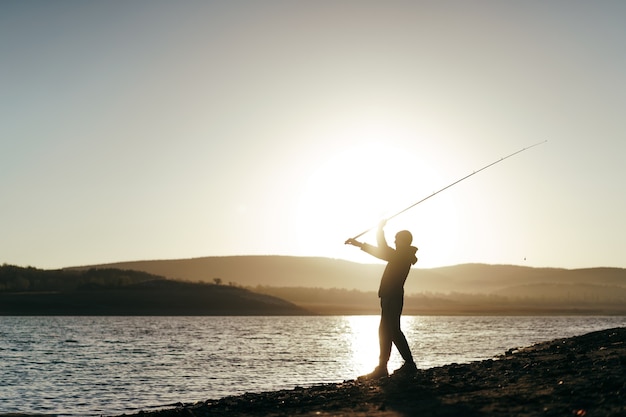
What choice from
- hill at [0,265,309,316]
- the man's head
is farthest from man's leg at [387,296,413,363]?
hill at [0,265,309,316]

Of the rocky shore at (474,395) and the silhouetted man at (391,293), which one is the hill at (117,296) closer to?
the silhouetted man at (391,293)

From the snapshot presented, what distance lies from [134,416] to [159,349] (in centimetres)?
1996

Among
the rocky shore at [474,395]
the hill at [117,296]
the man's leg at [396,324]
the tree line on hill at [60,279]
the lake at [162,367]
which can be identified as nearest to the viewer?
the rocky shore at [474,395]

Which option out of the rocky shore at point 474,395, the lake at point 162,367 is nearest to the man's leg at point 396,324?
the rocky shore at point 474,395

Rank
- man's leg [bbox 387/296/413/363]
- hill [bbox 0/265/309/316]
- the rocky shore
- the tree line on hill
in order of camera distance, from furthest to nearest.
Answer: the tree line on hill → hill [bbox 0/265/309/316] → man's leg [bbox 387/296/413/363] → the rocky shore

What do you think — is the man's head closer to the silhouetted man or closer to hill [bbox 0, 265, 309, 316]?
the silhouetted man

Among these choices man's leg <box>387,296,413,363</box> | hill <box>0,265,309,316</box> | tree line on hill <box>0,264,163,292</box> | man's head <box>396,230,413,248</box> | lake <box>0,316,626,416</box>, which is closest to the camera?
man's leg <box>387,296,413,363</box>

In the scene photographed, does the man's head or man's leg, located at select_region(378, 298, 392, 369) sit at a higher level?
the man's head

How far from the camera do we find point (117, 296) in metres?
82.4

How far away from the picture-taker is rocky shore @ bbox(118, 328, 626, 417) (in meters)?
8.18

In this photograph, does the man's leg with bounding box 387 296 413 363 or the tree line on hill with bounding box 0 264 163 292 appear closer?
the man's leg with bounding box 387 296 413 363

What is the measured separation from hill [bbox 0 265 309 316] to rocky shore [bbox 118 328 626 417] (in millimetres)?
70330

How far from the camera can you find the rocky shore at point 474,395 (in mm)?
8180

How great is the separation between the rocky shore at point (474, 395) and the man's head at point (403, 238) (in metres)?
2.20
